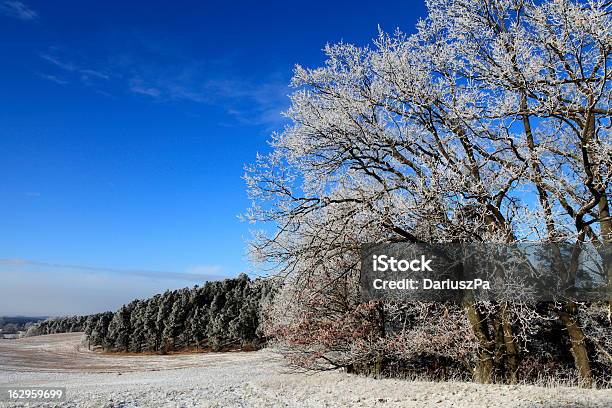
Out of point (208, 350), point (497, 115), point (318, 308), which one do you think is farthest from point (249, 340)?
point (497, 115)

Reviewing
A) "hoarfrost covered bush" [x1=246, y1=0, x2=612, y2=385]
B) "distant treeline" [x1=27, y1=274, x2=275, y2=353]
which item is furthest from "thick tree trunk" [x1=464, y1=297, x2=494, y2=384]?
"distant treeline" [x1=27, y1=274, x2=275, y2=353]

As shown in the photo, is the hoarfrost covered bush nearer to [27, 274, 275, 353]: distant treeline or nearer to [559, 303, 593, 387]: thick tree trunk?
[559, 303, 593, 387]: thick tree trunk

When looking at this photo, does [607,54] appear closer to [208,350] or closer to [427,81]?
[427,81]

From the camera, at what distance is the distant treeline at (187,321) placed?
55531 mm

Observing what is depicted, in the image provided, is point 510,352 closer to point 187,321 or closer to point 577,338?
point 577,338

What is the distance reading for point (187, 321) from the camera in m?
60.2

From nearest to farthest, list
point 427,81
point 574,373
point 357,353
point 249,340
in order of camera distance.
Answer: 1. point 427,81
2. point 574,373
3. point 357,353
4. point 249,340

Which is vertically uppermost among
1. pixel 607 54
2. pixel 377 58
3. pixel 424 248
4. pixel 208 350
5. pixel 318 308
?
pixel 377 58

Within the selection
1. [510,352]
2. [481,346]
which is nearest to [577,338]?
[510,352]

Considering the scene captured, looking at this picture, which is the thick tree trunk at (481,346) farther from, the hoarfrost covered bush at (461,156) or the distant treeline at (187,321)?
the distant treeline at (187,321)

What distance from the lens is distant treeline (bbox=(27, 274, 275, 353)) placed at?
182 feet

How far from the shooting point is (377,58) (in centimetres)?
1195

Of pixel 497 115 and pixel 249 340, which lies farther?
pixel 249 340

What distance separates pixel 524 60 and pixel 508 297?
16.3 ft
